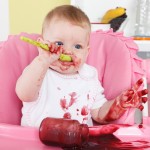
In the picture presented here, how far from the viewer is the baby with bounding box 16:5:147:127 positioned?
888 mm

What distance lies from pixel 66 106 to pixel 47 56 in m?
0.20

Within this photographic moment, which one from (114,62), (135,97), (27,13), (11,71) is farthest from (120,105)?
(27,13)

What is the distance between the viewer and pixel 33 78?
809mm

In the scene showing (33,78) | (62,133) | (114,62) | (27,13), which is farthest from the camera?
(27,13)

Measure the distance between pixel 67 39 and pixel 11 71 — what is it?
0.18 m

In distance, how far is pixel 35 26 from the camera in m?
1.71

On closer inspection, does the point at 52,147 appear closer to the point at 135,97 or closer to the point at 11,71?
the point at 135,97

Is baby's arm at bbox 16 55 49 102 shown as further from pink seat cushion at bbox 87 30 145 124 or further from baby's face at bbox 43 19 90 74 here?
pink seat cushion at bbox 87 30 145 124

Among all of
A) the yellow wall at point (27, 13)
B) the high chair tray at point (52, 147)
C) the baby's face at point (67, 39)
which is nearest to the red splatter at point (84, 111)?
the baby's face at point (67, 39)

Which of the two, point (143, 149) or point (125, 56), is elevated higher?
point (125, 56)

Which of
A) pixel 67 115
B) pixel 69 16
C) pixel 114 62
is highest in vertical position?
pixel 69 16

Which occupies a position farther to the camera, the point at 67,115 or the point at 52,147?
the point at 67,115

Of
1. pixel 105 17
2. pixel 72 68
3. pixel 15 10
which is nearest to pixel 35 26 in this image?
pixel 15 10

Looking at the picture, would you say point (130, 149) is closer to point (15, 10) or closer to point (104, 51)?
point (104, 51)
